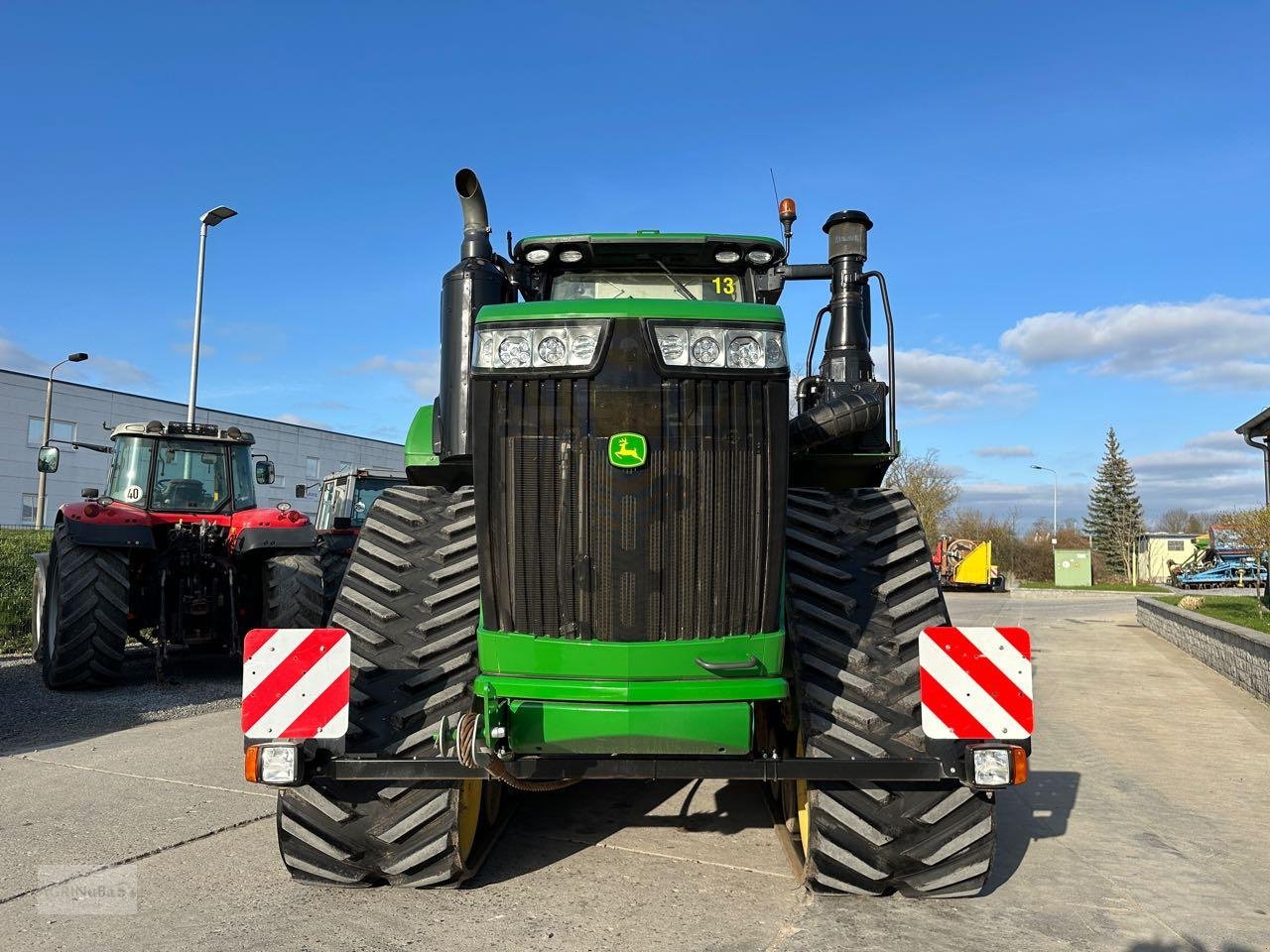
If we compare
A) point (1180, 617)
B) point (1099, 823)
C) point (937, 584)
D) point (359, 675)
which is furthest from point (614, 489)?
point (1180, 617)

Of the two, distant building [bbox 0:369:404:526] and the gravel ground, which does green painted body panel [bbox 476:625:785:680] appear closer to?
the gravel ground

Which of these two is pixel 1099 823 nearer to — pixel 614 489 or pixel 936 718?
pixel 936 718

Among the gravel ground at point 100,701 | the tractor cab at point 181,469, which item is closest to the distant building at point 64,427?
the tractor cab at point 181,469

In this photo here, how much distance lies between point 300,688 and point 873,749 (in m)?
2.19

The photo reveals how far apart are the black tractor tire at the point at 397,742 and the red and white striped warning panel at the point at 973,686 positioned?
181cm

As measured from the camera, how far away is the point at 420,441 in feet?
17.5

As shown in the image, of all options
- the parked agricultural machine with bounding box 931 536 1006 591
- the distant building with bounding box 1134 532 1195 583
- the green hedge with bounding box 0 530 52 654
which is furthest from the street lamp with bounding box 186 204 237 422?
the distant building with bounding box 1134 532 1195 583

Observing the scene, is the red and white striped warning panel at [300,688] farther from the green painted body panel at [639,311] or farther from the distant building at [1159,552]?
the distant building at [1159,552]

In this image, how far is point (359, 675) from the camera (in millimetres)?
3951

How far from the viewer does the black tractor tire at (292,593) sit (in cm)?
966

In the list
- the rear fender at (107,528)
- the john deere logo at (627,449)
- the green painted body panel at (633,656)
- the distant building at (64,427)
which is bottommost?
the green painted body panel at (633,656)

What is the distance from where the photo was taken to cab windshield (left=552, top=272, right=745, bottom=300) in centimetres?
507

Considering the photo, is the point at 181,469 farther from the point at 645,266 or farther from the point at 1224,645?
the point at 1224,645

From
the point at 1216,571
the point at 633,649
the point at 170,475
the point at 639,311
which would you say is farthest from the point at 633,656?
→ the point at 1216,571
